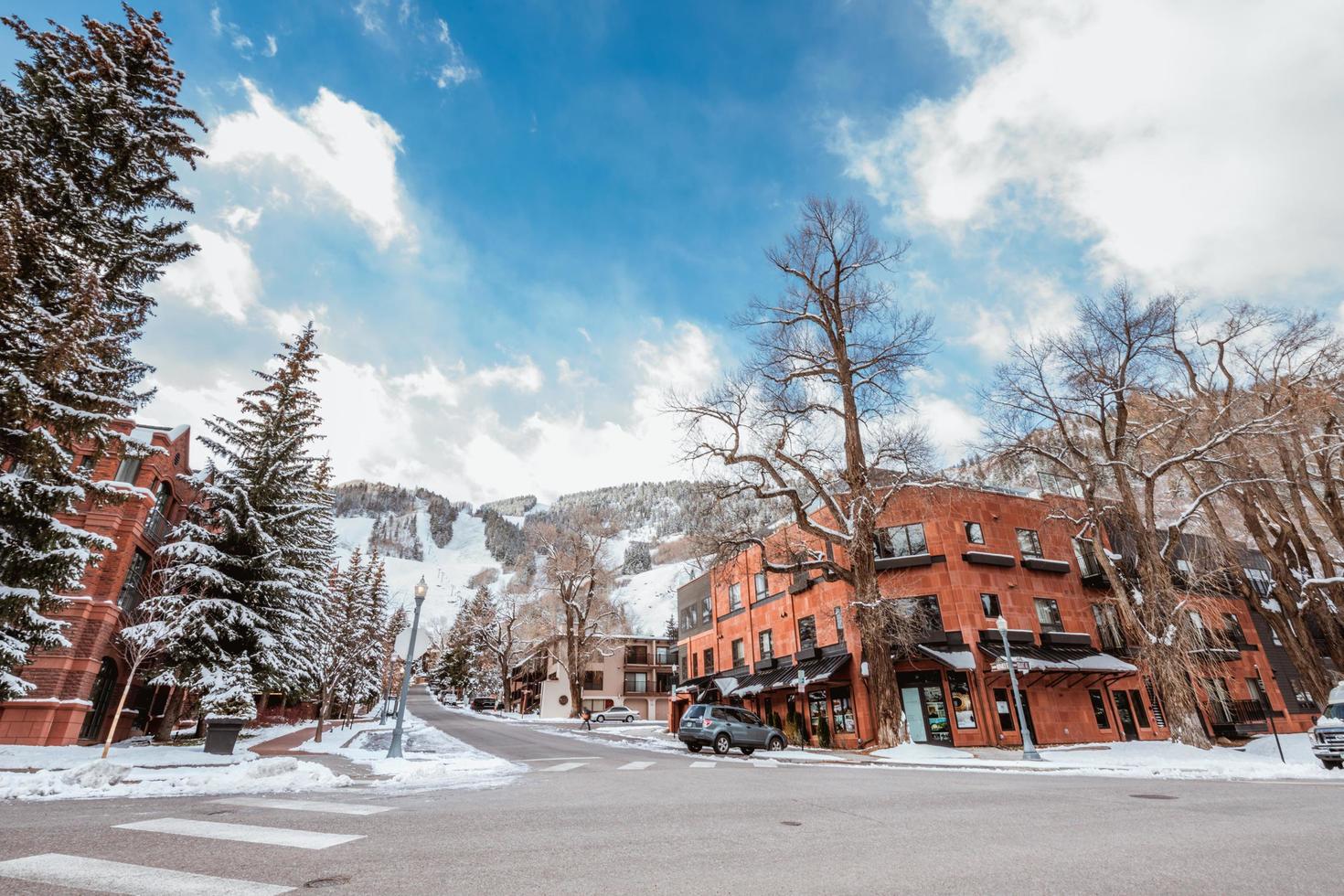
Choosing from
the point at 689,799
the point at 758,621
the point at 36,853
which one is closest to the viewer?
the point at 36,853

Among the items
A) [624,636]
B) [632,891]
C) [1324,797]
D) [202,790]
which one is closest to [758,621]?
[1324,797]

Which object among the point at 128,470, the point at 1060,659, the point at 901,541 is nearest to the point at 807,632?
the point at 901,541

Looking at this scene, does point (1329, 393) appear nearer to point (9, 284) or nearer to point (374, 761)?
point (374, 761)

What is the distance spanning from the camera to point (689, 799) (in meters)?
A: 9.27

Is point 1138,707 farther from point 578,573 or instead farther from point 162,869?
point 578,573

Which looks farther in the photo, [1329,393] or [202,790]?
[1329,393]

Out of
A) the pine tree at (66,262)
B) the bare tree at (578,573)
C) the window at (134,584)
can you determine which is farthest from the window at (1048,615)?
the window at (134,584)

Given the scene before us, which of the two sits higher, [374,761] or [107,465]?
[107,465]

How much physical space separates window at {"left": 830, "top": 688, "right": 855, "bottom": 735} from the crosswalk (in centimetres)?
2366

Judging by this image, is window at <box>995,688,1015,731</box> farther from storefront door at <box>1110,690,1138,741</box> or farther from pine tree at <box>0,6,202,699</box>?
pine tree at <box>0,6,202,699</box>

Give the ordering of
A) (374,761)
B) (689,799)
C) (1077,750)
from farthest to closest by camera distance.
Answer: (1077,750) < (374,761) < (689,799)

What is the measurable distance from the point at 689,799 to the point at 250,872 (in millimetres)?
6344

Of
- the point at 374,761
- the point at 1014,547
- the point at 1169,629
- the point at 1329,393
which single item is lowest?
the point at 374,761

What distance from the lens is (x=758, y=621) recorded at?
111ft
